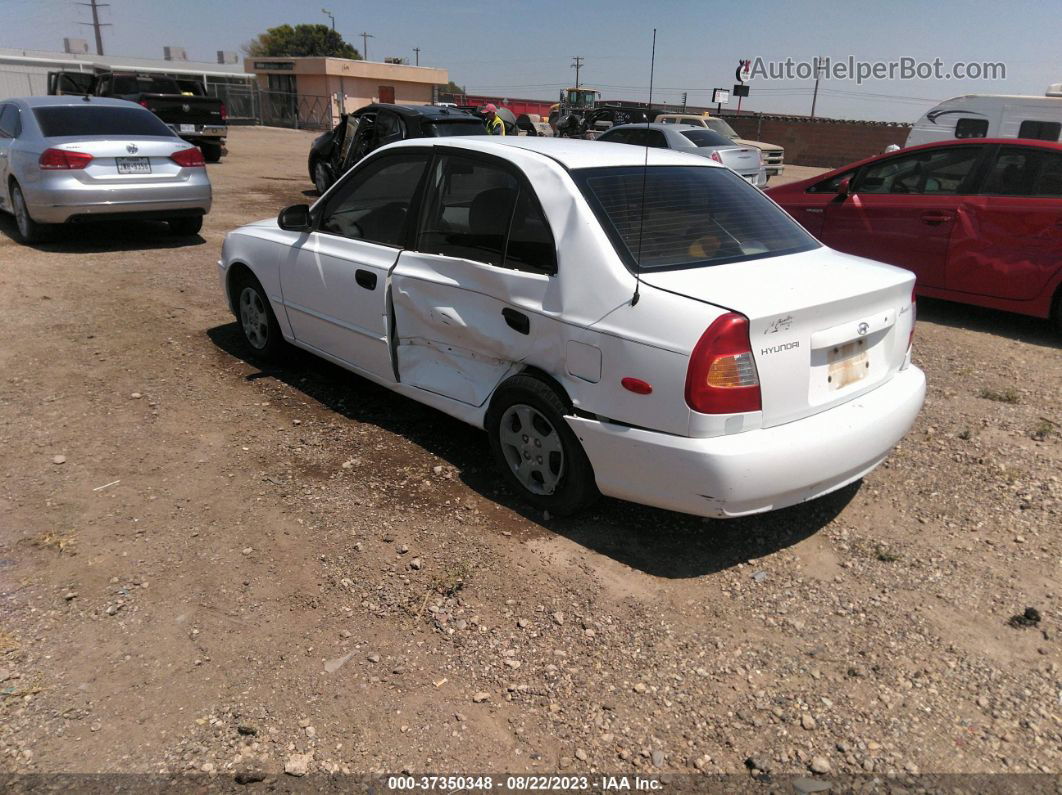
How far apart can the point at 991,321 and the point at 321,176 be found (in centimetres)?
1093

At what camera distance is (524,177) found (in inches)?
147

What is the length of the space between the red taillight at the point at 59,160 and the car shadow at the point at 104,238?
3.15 ft

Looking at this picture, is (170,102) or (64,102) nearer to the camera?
(64,102)

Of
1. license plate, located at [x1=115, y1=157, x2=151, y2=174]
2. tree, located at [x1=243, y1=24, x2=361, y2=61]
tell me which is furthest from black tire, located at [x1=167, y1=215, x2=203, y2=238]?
tree, located at [x1=243, y1=24, x2=361, y2=61]

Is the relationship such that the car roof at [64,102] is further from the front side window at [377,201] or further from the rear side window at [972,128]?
the rear side window at [972,128]

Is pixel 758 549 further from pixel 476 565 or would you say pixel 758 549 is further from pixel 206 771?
pixel 206 771

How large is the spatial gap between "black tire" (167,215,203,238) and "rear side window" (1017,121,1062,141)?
14189 millimetres

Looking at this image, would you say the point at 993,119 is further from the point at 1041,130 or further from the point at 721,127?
the point at 721,127

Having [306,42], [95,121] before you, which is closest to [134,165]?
[95,121]

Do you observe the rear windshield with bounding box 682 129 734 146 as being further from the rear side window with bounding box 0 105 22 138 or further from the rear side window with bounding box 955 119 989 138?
the rear side window with bounding box 0 105 22 138

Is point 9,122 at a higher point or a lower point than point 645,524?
higher

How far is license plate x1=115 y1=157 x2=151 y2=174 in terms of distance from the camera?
28.3ft

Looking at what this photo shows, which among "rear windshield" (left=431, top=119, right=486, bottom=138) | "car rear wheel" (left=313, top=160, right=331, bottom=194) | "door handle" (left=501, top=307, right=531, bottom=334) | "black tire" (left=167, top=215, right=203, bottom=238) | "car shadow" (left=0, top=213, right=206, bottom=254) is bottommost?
"car shadow" (left=0, top=213, right=206, bottom=254)

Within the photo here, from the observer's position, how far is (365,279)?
14.5ft
